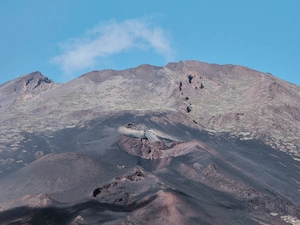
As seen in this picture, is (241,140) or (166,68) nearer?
(241,140)

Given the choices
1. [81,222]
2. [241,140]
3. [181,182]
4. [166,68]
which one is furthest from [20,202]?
[166,68]

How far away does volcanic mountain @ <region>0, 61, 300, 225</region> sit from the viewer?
23.2 meters

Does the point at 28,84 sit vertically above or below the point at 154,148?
above

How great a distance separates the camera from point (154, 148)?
38.8m

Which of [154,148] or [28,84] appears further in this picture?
[28,84]

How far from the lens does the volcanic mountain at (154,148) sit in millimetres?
23203

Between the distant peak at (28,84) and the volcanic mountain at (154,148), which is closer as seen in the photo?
the volcanic mountain at (154,148)

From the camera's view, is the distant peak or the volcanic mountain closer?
the volcanic mountain

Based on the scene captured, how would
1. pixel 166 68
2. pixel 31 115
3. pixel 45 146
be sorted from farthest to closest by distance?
pixel 166 68, pixel 31 115, pixel 45 146

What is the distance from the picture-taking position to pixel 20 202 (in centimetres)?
2467

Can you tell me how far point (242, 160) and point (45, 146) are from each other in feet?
63.7

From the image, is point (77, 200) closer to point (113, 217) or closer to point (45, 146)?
point (113, 217)

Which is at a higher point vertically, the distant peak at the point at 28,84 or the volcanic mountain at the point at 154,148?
the distant peak at the point at 28,84

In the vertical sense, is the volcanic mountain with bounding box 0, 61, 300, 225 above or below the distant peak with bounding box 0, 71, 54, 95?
below
